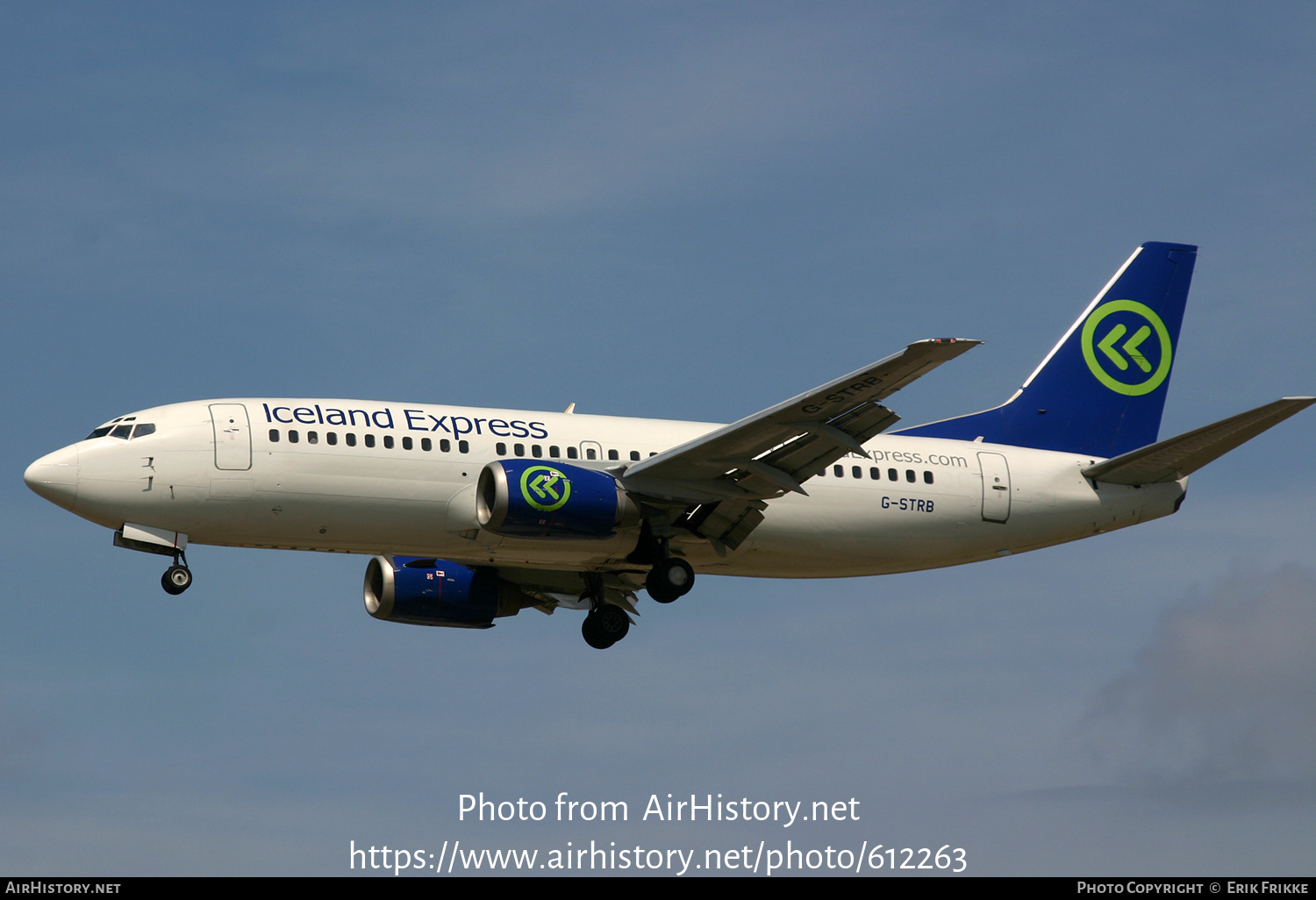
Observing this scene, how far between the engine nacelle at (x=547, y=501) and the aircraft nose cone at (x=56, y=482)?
7.57m

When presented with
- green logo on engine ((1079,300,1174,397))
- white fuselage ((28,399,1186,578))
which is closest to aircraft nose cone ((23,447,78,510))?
white fuselage ((28,399,1186,578))

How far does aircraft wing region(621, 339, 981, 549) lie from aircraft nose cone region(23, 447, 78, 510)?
34.4ft

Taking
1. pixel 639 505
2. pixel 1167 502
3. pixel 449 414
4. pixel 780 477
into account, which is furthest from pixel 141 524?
pixel 1167 502

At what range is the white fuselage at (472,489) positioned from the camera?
104 feet

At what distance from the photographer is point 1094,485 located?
3741cm

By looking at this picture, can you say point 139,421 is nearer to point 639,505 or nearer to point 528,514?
point 528,514

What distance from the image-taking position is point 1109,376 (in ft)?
132

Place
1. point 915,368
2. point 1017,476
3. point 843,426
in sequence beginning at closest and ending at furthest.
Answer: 1. point 915,368
2. point 843,426
3. point 1017,476

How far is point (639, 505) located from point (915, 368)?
7.07 meters

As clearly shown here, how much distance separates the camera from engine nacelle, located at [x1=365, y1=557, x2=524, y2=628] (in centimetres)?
3712

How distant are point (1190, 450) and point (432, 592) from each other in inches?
657

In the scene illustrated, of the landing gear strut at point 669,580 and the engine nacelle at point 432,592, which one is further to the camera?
the engine nacelle at point 432,592

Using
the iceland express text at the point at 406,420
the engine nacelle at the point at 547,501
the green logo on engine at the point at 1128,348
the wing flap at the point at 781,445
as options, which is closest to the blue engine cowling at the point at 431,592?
the iceland express text at the point at 406,420

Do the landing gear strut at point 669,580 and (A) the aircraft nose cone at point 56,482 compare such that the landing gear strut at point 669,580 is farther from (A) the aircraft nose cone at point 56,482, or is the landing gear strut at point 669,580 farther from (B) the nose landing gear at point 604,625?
(A) the aircraft nose cone at point 56,482
